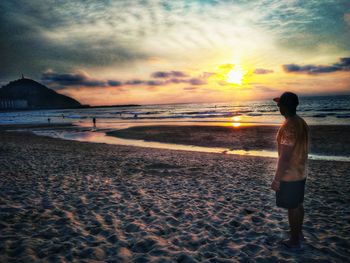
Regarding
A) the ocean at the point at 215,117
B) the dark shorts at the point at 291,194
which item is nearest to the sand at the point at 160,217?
the dark shorts at the point at 291,194

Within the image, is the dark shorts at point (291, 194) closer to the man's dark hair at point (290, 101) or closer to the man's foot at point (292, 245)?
the man's foot at point (292, 245)

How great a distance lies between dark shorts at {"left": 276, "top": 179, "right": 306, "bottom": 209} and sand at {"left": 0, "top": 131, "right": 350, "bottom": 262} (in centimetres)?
88

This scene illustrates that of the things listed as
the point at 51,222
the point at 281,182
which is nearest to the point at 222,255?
the point at 281,182

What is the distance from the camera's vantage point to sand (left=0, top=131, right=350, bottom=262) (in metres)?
3.91

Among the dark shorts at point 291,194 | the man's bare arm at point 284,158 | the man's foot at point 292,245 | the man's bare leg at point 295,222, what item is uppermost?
the man's bare arm at point 284,158

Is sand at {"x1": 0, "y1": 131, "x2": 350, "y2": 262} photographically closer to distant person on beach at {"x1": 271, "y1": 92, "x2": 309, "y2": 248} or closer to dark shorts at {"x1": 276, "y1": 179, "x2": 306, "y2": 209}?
dark shorts at {"x1": 276, "y1": 179, "x2": 306, "y2": 209}

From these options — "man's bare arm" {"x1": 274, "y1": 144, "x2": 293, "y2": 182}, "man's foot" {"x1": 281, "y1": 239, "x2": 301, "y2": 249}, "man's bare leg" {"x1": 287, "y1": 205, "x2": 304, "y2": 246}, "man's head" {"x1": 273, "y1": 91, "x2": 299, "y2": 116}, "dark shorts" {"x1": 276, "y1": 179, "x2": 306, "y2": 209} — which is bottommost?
"man's foot" {"x1": 281, "y1": 239, "x2": 301, "y2": 249}


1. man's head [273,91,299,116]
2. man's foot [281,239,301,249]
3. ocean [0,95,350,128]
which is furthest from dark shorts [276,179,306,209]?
ocean [0,95,350,128]

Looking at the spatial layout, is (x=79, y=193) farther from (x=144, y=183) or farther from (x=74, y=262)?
(x=74, y=262)

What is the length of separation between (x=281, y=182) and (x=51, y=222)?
14.9 ft

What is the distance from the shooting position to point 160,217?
5336 millimetres

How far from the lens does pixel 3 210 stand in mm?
5422

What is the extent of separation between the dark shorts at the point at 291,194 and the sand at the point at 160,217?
0.88 m

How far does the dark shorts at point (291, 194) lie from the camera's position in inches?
145
